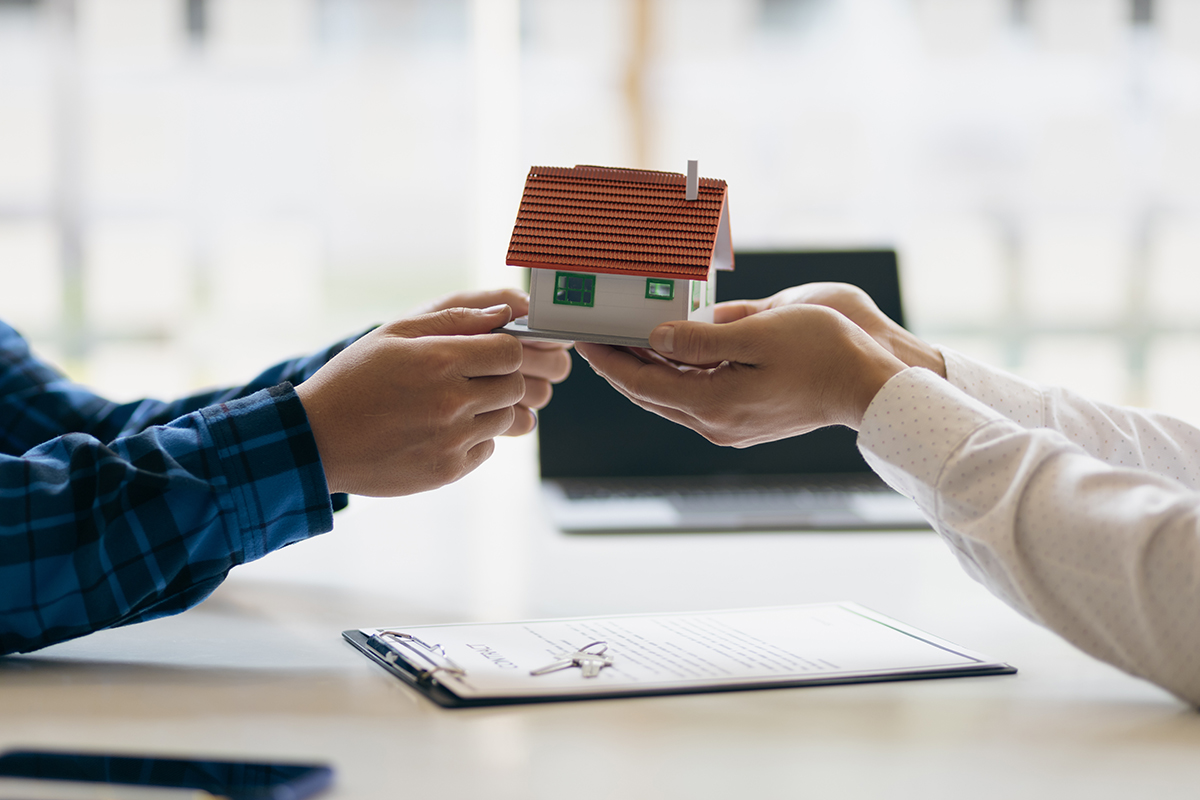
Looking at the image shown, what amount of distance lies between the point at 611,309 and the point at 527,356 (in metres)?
0.19

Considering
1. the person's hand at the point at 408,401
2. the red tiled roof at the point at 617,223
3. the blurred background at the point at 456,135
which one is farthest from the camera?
the blurred background at the point at 456,135

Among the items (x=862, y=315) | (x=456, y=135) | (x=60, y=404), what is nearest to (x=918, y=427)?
(x=862, y=315)

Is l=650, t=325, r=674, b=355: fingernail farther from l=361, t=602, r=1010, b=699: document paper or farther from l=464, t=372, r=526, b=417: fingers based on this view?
l=361, t=602, r=1010, b=699: document paper

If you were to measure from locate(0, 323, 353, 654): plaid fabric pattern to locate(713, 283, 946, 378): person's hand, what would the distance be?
1.62 feet

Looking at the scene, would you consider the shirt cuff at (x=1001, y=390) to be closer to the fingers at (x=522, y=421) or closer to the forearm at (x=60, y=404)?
the fingers at (x=522, y=421)

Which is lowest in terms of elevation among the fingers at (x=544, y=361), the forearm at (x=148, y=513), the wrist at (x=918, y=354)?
the forearm at (x=148, y=513)

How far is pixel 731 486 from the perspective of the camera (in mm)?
1575

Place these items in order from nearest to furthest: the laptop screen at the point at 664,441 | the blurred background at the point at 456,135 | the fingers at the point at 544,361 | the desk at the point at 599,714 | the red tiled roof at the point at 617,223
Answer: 1. the desk at the point at 599,714
2. the red tiled roof at the point at 617,223
3. the fingers at the point at 544,361
4. the laptop screen at the point at 664,441
5. the blurred background at the point at 456,135

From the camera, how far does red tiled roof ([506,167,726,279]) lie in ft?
3.09

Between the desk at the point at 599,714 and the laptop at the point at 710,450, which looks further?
the laptop at the point at 710,450

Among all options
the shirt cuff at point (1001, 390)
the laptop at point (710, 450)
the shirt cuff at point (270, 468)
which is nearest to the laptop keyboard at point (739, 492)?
the laptop at point (710, 450)

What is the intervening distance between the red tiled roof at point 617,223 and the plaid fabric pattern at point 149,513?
28 cm

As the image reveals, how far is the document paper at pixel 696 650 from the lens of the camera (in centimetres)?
73

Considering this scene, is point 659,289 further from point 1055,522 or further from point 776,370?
point 1055,522
